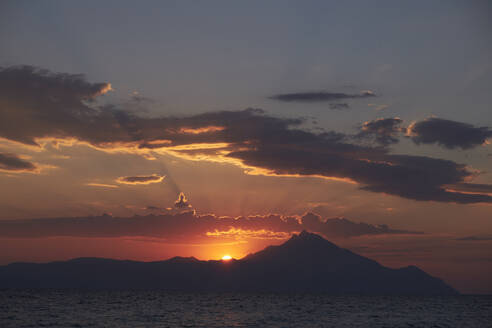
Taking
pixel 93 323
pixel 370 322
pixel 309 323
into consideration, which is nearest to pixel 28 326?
pixel 93 323

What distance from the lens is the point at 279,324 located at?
9988 cm

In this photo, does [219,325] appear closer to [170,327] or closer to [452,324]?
[170,327]

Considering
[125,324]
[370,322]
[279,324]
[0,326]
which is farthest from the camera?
[370,322]

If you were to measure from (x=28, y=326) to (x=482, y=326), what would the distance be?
9451 centimetres

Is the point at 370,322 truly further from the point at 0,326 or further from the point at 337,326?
the point at 0,326

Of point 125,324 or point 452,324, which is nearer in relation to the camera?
point 125,324

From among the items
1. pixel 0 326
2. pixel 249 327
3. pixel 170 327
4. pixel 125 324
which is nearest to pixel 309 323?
pixel 249 327

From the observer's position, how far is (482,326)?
360 feet

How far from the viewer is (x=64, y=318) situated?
104 meters

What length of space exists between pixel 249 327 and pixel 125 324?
23.5m

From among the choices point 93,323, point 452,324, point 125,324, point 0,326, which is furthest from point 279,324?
point 0,326

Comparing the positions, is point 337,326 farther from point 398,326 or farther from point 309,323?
point 398,326

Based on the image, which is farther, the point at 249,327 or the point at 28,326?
the point at 249,327

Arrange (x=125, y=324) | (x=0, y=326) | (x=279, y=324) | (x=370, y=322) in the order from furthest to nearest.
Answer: (x=370, y=322), (x=279, y=324), (x=125, y=324), (x=0, y=326)
